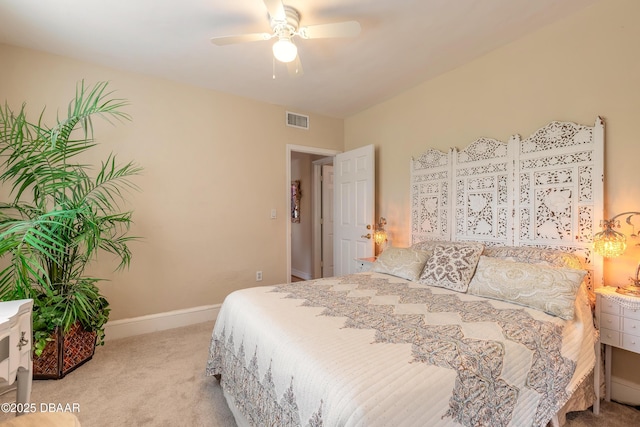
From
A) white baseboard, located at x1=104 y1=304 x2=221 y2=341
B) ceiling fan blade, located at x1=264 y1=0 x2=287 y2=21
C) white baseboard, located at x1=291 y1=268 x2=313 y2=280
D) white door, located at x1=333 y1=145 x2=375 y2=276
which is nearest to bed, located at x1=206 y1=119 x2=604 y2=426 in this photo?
white door, located at x1=333 y1=145 x2=375 y2=276

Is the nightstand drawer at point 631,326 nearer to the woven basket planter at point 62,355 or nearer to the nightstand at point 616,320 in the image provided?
the nightstand at point 616,320

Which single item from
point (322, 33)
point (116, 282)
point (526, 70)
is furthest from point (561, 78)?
point (116, 282)

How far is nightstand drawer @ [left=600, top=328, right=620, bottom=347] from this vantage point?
172cm

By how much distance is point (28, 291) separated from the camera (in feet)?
6.03

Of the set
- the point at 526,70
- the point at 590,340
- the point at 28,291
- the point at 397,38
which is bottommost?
the point at 590,340

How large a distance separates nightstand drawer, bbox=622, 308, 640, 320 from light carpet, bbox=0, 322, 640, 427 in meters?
0.62

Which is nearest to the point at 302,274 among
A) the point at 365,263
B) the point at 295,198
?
the point at 295,198

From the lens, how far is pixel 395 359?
1.11 metres

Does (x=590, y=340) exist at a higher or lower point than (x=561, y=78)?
lower

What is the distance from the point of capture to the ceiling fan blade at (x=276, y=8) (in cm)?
161

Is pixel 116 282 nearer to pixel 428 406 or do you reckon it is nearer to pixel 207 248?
pixel 207 248

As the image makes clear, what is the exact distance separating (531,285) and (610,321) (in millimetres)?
528

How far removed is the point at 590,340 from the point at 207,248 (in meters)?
3.27

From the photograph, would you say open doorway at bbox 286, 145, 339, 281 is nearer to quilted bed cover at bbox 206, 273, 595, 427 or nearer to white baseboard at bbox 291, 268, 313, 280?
white baseboard at bbox 291, 268, 313, 280
